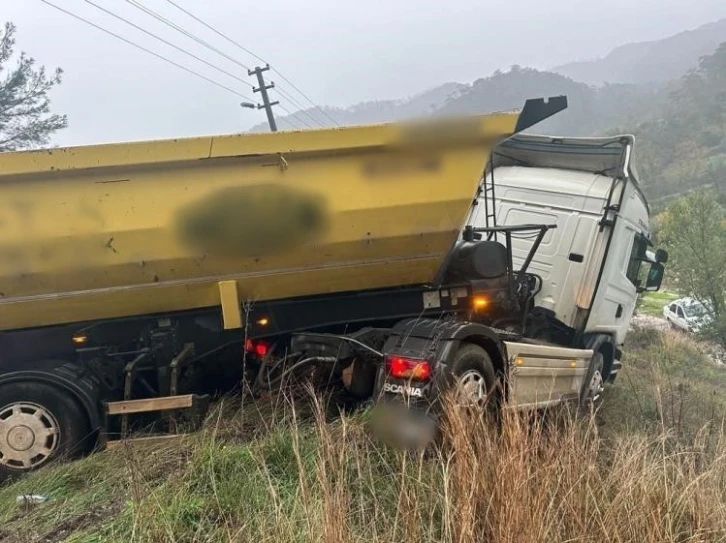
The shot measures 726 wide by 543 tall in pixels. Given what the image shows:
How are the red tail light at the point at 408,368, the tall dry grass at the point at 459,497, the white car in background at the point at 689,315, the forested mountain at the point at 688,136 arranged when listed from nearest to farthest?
the tall dry grass at the point at 459,497 → the red tail light at the point at 408,368 → the white car in background at the point at 689,315 → the forested mountain at the point at 688,136

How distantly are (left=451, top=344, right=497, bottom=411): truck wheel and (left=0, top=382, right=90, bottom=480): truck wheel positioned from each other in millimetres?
2528

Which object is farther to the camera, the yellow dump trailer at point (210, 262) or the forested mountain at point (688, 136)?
the forested mountain at point (688, 136)

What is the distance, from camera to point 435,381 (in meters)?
3.94

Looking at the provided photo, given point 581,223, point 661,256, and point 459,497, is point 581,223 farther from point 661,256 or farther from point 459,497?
point 459,497

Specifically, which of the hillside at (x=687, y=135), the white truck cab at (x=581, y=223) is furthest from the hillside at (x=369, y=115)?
the hillside at (x=687, y=135)

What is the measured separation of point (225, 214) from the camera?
13.1ft

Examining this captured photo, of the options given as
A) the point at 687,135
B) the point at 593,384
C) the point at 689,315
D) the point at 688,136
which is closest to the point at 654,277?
the point at 593,384

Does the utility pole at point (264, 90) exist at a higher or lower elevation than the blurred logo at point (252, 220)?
higher

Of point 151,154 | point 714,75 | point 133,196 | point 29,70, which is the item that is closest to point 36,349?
point 133,196

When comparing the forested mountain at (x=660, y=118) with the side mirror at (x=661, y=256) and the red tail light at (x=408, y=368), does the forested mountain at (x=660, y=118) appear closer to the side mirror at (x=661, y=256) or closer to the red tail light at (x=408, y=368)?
the side mirror at (x=661, y=256)

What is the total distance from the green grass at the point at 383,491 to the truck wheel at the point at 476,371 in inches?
29.2

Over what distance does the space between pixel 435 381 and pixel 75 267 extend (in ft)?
7.71

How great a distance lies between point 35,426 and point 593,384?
17.1ft

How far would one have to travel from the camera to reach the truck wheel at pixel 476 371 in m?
4.14
